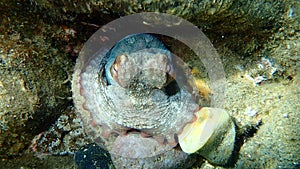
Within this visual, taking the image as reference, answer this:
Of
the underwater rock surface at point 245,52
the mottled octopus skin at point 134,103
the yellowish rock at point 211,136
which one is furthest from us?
the mottled octopus skin at point 134,103

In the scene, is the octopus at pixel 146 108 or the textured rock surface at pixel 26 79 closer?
the octopus at pixel 146 108

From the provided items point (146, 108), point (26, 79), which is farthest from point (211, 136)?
point (26, 79)

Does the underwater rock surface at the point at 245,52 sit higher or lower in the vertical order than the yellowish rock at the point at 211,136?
higher

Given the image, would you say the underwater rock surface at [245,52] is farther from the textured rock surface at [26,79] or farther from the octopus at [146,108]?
the octopus at [146,108]

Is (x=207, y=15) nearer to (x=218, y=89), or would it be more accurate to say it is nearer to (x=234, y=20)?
(x=234, y=20)

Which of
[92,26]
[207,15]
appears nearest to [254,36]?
[207,15]

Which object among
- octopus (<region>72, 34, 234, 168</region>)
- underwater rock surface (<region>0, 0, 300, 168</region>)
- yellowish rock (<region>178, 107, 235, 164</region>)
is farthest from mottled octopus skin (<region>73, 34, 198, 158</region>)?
underwater rock surface (<region>0, 0, 300, 168</region>)

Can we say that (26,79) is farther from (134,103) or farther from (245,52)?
(245,52)

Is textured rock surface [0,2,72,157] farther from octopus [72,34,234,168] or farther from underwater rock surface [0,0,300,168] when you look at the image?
octopus [72,34,234,168]

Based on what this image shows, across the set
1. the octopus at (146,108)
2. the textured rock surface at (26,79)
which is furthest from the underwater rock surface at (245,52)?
the octopus at (146,108)
